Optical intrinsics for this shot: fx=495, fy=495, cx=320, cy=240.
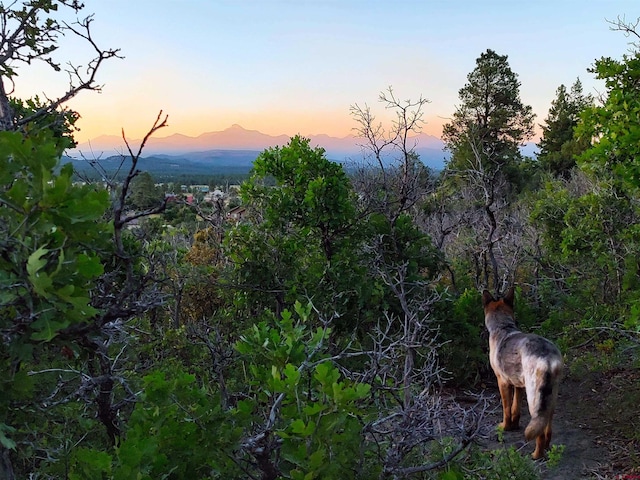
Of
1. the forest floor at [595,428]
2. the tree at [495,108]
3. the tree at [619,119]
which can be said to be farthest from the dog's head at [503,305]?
the tree at [495,108]

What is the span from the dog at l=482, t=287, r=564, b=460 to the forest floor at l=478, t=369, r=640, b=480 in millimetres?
318

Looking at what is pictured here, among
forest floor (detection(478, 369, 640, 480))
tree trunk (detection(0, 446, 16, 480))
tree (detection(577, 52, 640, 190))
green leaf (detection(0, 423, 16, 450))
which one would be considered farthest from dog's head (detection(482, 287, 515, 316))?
green leaf (detection(0, 423, 16, 450))

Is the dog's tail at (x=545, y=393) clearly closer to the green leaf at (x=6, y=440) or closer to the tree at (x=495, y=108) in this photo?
the green leaf at (x=6, y=440)

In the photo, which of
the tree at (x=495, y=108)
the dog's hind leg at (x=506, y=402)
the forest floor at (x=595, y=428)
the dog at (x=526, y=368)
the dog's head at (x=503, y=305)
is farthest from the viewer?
the tree at (x=495, y=108)

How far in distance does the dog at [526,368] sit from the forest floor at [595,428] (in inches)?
12.5

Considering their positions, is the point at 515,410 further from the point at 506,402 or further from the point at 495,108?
the point at 495,108

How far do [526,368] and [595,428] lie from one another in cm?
188

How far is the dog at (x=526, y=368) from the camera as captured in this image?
5578 millimetres

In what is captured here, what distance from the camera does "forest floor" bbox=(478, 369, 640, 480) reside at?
571 centimetres

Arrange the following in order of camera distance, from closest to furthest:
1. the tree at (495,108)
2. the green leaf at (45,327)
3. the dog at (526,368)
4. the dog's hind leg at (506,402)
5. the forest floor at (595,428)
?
1. the green leaf at (45,327)
2. the dog at (526,368)
3. the forest floor at (595,428)
4. the dog's hind leg at (506,402)
5. the tree at (495,108)

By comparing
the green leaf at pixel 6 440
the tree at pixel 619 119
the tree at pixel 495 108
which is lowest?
the green leaf at pixel 6 440

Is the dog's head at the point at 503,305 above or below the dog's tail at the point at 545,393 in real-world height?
above

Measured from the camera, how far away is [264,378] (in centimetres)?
224

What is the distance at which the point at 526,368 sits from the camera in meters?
5.92
